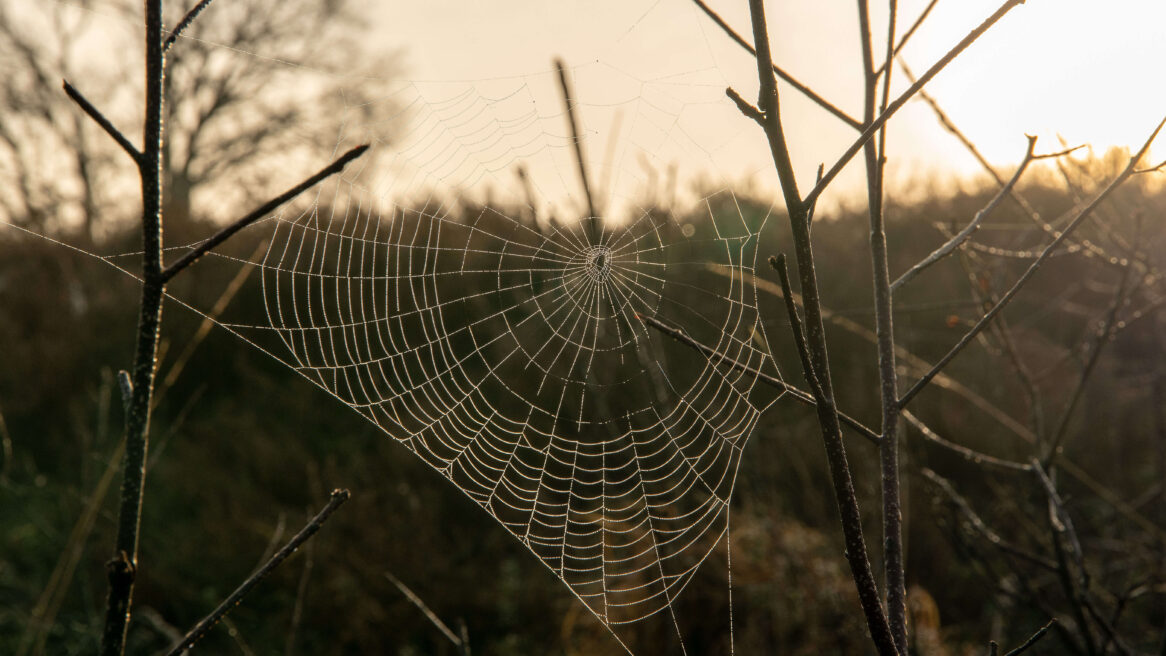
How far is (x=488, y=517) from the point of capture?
18.3 feet

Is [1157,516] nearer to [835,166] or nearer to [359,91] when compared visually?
[835,166]

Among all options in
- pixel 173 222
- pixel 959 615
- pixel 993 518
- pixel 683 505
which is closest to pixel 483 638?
pixel 683 505

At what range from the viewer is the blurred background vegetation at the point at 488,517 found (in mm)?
4082

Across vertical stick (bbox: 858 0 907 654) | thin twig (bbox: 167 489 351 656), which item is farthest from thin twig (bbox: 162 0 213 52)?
vertical stick (bbox: 858 0 907 654)

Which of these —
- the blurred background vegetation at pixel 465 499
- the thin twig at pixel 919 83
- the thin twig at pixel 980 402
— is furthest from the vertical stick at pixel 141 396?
the blurred background vegetation at pixel 465 499

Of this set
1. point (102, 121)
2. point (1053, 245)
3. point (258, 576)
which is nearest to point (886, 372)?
point (1053, 245)

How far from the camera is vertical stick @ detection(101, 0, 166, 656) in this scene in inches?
24.0

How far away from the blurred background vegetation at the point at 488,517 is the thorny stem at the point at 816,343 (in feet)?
4.49

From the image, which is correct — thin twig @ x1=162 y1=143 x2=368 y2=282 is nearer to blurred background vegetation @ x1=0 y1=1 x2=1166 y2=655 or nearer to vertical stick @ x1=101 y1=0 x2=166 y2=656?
vertical stick @ x1=101 y1=0 x2=166 y2=656

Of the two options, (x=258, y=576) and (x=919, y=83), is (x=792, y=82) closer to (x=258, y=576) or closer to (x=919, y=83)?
(x=919, y=83)

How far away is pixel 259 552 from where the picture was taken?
5.27 metres

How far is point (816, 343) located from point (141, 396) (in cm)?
56

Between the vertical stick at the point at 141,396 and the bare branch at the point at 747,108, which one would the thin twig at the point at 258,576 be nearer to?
the vertical stick at the point at 141,396

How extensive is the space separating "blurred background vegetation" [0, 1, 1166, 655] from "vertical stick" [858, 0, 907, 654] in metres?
0.99
